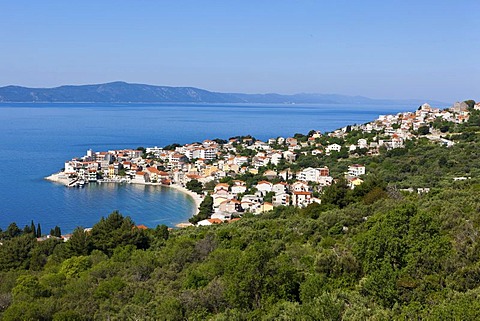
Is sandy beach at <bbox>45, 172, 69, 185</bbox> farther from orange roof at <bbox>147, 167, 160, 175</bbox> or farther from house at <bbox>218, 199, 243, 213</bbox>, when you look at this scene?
house at <bbox>218, 199, 243, 213</bbox>

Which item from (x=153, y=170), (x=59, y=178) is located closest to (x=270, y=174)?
(x=153, y=170)

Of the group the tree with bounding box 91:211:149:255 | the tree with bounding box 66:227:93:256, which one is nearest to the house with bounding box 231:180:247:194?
the tree with bounding box 91:211:149:255

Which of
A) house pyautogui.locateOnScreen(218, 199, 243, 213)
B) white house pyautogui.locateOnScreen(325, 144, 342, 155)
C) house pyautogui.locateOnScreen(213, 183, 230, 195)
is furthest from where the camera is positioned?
white house pyautogui.locateOnScreen(325, 144, 342, 155)

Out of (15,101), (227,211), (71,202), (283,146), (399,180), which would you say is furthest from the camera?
(15,101)

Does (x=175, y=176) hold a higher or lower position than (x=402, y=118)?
lower

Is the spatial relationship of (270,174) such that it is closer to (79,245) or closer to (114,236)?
(114,236)

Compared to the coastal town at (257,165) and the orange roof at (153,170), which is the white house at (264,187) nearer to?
the coastal town at (257,165)

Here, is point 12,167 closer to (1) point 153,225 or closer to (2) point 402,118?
(1) point 153,225

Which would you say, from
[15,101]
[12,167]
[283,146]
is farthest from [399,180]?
[15,101]

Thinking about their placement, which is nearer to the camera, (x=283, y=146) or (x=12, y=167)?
(x=12, y=167)
